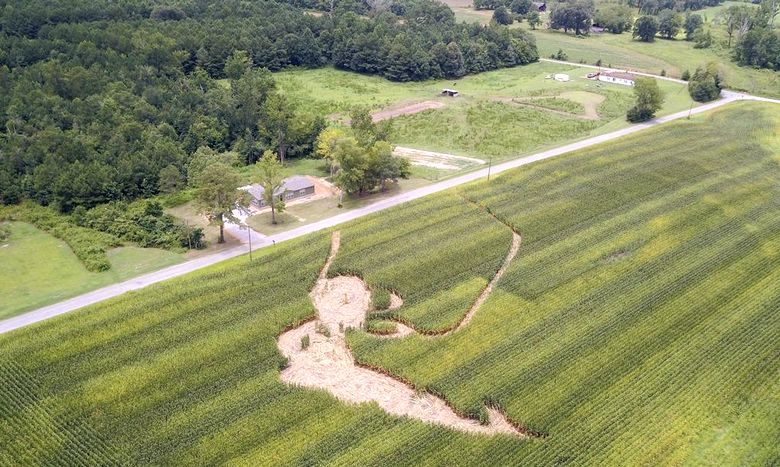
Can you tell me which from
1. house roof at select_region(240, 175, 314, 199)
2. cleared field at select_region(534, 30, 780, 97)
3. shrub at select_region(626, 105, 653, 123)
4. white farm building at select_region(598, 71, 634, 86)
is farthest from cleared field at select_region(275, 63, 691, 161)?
house roof at select_region(240, 175, 314, 199)

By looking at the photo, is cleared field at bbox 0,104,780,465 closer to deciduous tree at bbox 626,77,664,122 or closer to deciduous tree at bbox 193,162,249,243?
deciduous tree at bbox 193,162,249,243

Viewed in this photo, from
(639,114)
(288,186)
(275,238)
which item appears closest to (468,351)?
(275,238)

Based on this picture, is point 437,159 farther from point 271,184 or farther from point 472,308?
point 472,308

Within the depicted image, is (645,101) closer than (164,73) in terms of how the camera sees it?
Yes

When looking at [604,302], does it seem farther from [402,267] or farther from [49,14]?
[49,14]

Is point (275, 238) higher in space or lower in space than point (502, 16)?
lower

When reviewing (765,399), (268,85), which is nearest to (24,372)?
(765,399)
